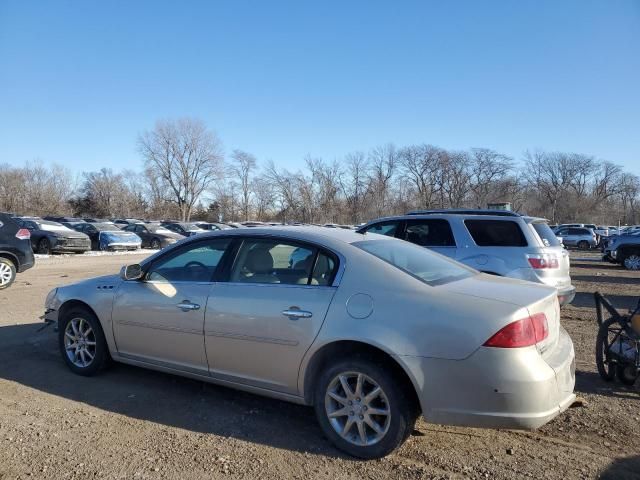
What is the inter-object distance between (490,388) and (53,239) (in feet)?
72.3

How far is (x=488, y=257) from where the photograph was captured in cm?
721

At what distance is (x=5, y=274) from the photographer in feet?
35.5

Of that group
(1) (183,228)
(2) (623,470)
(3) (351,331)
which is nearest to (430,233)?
(3) (351,331)

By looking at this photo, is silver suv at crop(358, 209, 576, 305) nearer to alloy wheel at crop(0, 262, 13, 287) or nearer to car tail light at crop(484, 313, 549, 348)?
car tail light at crop(484, 313, 549, 348)

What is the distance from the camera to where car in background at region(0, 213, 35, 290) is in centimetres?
1081

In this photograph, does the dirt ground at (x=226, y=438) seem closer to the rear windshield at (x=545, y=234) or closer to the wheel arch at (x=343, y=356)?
the wheel arch at (x=343, y=356)

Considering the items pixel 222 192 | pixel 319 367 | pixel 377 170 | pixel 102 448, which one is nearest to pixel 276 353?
pixel 319 367

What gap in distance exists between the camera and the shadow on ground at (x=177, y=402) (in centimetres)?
367

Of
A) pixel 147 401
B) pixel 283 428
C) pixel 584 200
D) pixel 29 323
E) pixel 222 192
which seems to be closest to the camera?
pixel 283 428

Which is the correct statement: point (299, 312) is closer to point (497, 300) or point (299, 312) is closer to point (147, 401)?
point (497, 300)

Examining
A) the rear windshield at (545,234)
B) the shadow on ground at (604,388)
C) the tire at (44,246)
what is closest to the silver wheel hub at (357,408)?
the shadow on ground at (604,388)

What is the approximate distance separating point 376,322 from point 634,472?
183 centimetres

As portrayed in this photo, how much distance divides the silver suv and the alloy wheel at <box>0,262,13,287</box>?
8.41 metres

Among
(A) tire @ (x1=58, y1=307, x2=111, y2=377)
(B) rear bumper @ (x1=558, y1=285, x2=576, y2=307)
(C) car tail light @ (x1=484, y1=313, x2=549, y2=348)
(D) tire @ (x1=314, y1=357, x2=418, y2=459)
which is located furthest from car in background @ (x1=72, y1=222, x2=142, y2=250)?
(C) car tail light @ (x1=484, y1=313, x2=549, y2=348)
